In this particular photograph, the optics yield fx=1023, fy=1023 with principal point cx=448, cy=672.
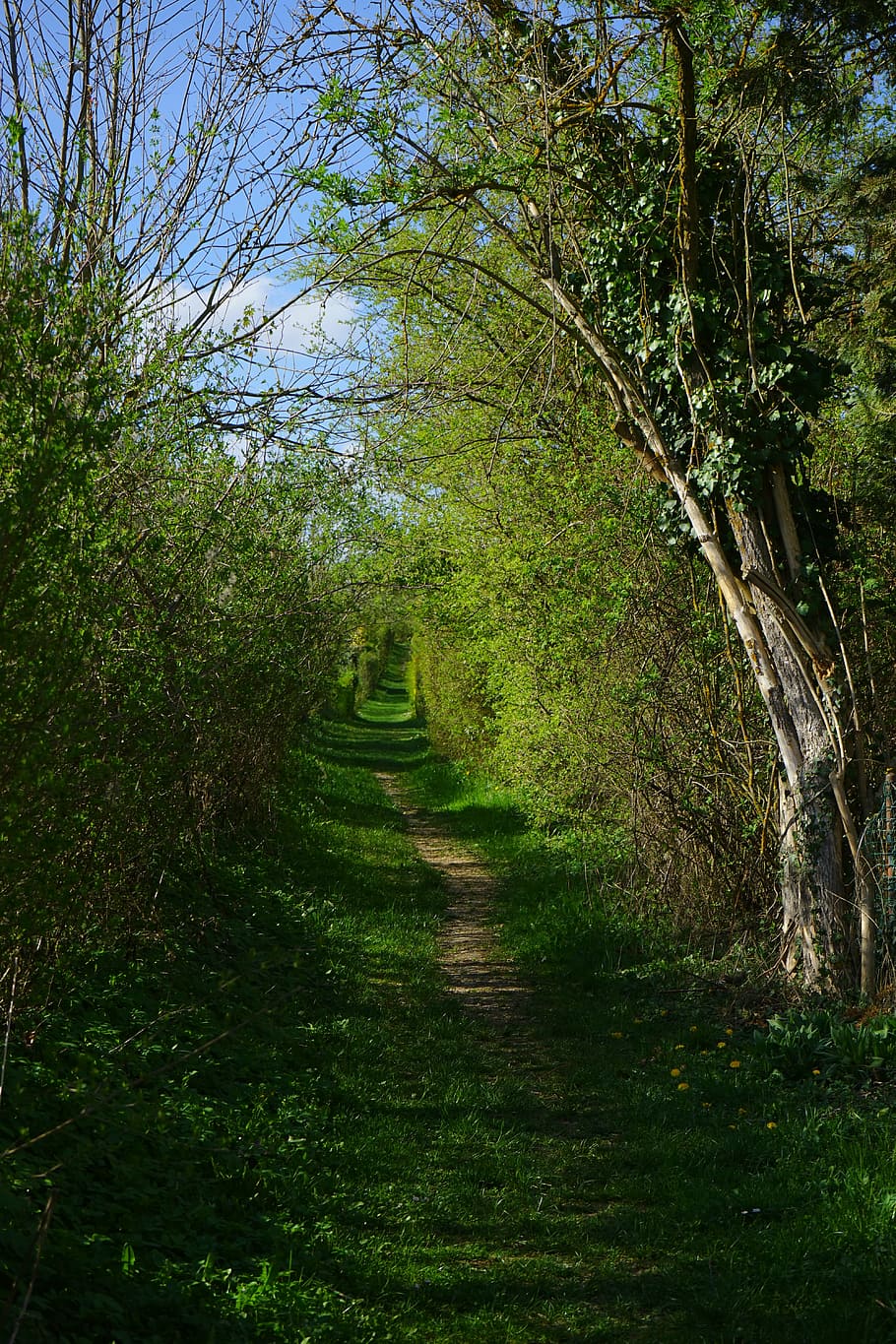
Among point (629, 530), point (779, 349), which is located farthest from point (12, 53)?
point (629, 530)

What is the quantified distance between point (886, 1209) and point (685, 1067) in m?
1.74

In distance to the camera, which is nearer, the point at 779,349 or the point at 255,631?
the point at 779,349

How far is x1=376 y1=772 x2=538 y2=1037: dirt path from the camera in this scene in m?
6.60

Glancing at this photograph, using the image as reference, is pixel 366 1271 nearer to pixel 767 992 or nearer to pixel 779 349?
pixel 767 992

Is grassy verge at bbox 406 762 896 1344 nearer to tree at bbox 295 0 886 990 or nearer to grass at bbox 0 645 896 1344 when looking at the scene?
grass at bbox 0 645 896 1344

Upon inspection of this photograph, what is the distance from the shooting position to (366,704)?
45.1 metres

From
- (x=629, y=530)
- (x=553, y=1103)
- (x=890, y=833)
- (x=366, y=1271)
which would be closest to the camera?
(x=366, y=1271)

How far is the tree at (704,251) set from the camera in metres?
6.20

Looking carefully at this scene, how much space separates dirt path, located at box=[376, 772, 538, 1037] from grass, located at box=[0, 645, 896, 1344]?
7.3 inches

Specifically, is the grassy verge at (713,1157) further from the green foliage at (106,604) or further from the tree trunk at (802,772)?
the green foliage at (106,604)

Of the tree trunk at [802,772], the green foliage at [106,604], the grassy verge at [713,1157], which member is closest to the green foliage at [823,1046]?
the grassy verge at [713,1157]

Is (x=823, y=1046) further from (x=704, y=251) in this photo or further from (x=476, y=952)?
(x=704, y=251)

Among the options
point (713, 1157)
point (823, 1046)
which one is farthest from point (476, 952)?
point (713, 1157)

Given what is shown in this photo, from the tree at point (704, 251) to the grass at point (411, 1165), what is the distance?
147cm
